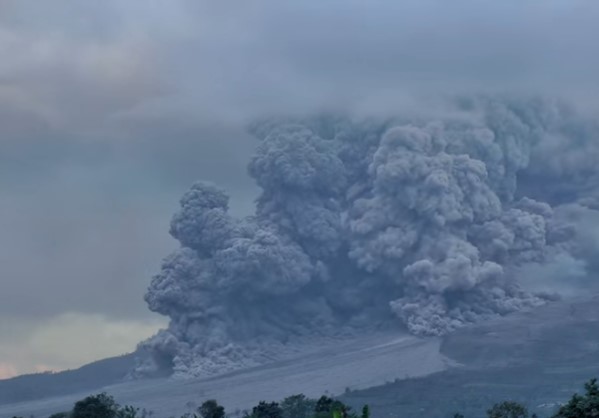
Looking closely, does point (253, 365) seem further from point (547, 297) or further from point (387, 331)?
point (547, 297)

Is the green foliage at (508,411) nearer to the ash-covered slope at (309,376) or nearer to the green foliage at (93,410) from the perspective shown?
the green foliage at (93,410)

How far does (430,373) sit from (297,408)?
116 ft

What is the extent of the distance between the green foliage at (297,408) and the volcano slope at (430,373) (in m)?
21.4

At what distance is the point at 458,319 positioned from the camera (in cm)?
10700

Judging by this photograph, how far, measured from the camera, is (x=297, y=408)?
245 feet

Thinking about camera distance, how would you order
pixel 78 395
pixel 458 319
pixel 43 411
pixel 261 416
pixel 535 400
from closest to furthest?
pixel 261 416
pixel 535 400
pixel 458 319
pixel 43 411
pixel 78 395

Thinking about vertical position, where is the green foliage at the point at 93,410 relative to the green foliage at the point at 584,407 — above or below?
above

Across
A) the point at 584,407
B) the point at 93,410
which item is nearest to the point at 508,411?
the point at 93,410

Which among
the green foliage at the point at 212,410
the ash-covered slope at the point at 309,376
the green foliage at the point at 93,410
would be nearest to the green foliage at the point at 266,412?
the green foliage at the point at 212,410

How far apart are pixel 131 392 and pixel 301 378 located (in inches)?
550

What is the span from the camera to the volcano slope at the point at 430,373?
101875mm

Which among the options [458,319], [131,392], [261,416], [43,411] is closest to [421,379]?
[458,319]

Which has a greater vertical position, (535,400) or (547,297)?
(547,297)

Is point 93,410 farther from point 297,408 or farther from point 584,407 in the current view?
point 584,407
